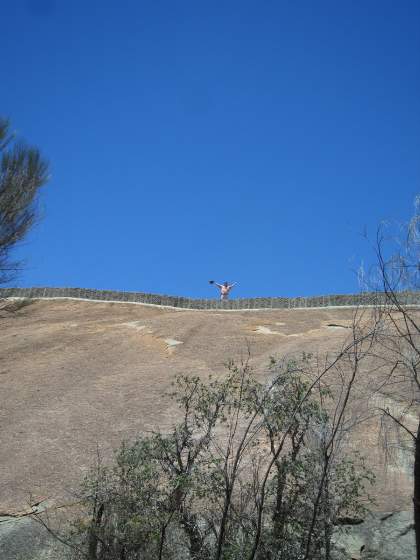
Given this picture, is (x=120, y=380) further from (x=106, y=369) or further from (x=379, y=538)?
(x=379, y=538)

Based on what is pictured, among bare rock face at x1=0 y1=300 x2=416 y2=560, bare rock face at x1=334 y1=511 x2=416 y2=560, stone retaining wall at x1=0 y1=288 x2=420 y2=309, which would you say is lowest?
bare rock face at x1=334 y1=511 x2=416 y2=560

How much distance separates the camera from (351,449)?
1121 centimetres

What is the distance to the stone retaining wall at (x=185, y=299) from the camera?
2253cm

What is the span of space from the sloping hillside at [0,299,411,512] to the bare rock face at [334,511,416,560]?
11.4 inches

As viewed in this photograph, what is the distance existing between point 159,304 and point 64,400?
31.3 ft

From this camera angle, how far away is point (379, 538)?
377 inches

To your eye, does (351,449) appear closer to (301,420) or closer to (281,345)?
(301,420)

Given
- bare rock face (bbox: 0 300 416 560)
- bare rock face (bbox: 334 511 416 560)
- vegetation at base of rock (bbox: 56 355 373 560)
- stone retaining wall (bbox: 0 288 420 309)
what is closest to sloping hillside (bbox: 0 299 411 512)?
bare rock face (bbox: 0 300 416 560)

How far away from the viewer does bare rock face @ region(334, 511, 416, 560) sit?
31.0 ft

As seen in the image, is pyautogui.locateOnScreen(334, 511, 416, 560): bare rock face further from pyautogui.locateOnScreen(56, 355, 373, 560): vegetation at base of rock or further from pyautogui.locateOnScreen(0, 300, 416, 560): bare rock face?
pyautogui.locateOnScreen(56, 355, 373, 560): vegetation at base of rock

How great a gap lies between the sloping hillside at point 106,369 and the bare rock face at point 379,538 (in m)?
0.29

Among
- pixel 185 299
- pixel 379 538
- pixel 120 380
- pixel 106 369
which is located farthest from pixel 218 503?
pixel 185 299

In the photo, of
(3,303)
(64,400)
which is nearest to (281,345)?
(64,400)

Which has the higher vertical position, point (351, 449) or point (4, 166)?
point (4, 166)
